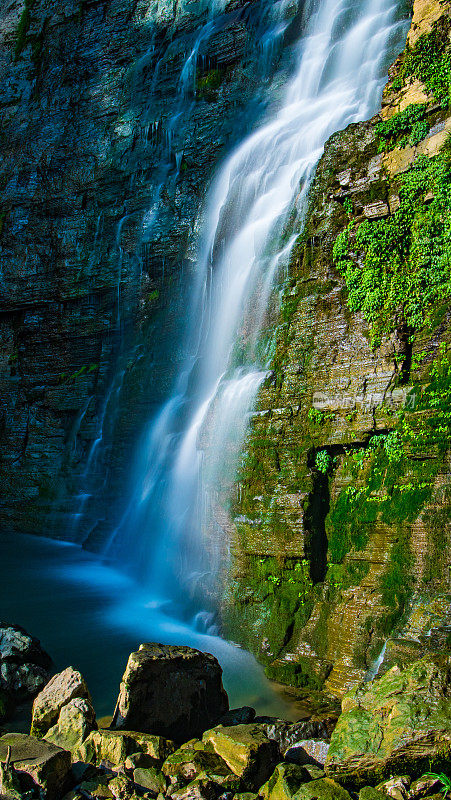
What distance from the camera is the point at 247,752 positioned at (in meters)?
4.73

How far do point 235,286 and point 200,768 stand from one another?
959 centimetres

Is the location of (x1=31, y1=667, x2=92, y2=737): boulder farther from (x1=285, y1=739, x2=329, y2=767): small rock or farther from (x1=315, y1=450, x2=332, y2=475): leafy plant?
(x1=315, y1=450, x2=332, y2=475): leafy plant

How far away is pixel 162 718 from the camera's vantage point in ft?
18.8

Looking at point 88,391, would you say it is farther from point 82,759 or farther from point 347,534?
point 82,759

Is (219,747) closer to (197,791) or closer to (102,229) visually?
(197,791)

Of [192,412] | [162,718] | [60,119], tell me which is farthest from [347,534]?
[60,119]

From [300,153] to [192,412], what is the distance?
6359 mm

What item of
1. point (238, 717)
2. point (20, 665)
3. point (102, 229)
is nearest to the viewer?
point (238, 717)

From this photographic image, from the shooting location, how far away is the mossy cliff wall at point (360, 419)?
7457 millimetres

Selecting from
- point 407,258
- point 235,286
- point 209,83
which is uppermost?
point 209,83

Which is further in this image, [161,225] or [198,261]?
[161,225]

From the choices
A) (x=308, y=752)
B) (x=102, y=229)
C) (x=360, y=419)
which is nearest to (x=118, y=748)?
(x=308, y=752)

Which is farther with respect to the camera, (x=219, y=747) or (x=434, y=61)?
(x=434, y=61)

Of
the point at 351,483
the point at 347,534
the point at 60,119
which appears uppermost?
the point at 60,119
